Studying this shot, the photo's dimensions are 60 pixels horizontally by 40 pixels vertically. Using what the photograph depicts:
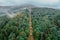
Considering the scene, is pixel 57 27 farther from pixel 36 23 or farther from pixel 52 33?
pixel 36 23

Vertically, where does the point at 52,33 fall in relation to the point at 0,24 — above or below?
below

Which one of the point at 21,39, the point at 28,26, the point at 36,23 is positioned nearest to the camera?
the point at 21,39

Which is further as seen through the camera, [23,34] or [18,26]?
[18,26]

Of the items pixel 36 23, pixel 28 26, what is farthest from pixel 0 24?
pixel 36 23

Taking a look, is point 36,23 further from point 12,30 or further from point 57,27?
point 12,30

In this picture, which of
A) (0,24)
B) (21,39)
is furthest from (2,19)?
(21,39)

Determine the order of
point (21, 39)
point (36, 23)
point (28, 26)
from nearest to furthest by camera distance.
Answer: point (21, 39) < point (28, 26) < point (36, 23)
